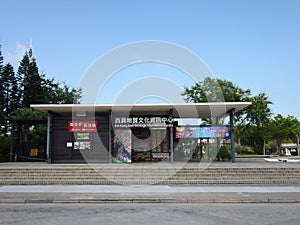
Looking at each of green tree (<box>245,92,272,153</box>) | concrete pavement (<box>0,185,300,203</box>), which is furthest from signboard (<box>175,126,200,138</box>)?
green tree (<box>245,92,272,153</box>)

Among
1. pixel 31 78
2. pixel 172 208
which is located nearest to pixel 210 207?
pixel 172 208

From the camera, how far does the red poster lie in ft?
68.0

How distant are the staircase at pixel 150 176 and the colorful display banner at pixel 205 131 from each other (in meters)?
5.64

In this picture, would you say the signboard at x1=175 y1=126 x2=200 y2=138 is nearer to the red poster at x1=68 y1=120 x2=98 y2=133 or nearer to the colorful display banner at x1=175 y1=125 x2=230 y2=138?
the colorful display banner at x1=175 y1=125 x2=230 y2=138

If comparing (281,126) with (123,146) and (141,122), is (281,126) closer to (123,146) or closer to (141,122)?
(141,122)

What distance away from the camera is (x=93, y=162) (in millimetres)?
20562

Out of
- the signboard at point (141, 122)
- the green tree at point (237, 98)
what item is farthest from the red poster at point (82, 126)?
the green tree at point (237, 98)

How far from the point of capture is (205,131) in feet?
67.5

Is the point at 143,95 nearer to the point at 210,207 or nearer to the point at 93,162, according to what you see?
the point at 93,162

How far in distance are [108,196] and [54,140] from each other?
12.1m

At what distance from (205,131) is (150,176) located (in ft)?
24.4

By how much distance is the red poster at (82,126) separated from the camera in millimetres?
20734

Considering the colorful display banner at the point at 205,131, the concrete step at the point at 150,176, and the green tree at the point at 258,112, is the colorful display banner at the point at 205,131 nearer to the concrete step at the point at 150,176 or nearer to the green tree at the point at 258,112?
the concrete step at the point at 150,176

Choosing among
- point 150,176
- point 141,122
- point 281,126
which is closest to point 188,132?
point 141,122
